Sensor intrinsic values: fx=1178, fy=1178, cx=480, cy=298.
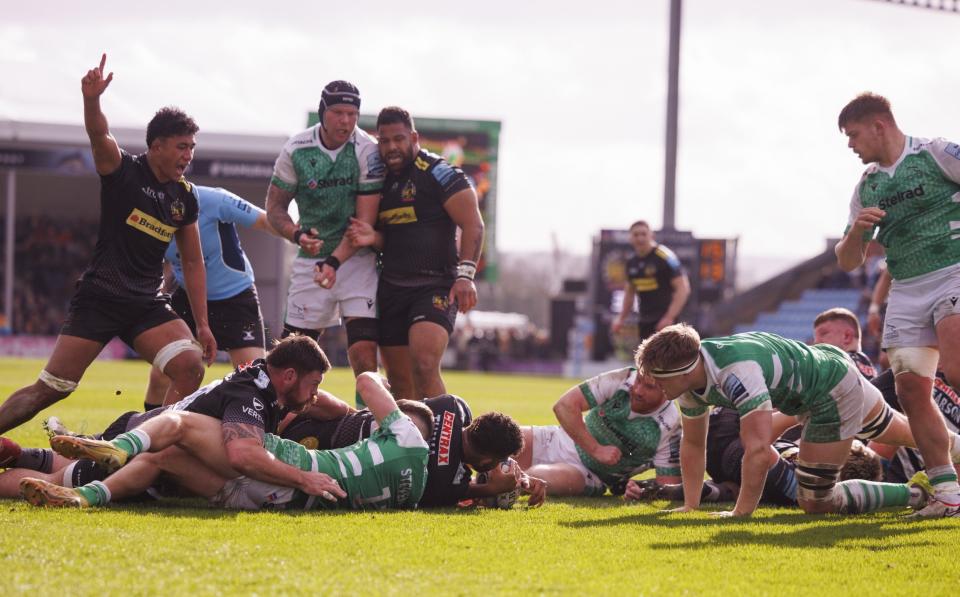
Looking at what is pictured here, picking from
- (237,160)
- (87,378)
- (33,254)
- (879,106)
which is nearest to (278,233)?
(879,106)

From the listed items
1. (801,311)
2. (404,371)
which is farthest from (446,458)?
(801,311)

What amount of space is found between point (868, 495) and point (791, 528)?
0.98 meters

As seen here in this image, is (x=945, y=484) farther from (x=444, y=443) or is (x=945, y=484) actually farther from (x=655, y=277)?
(x=655, y=277)

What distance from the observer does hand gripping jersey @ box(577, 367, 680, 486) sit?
7.74 metres

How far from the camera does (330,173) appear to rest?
865cm

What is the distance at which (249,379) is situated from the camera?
620cm

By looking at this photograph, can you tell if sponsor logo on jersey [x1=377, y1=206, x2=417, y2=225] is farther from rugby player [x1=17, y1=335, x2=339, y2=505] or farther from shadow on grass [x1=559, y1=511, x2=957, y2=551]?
shadow on grass [x1=559, y1=511, x2=957, y2=551]

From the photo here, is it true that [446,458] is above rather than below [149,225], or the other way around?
below

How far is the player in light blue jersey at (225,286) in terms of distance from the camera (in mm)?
9039

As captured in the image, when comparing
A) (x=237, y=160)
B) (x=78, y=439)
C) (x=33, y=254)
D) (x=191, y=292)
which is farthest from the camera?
(x=33, y=254)

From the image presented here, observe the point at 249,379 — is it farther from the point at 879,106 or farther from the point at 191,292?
the point at 879,106

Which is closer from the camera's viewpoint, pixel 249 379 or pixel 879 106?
pixel 249 379

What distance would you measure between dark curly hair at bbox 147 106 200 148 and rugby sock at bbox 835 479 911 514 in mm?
4583

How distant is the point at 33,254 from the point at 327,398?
114 ft
